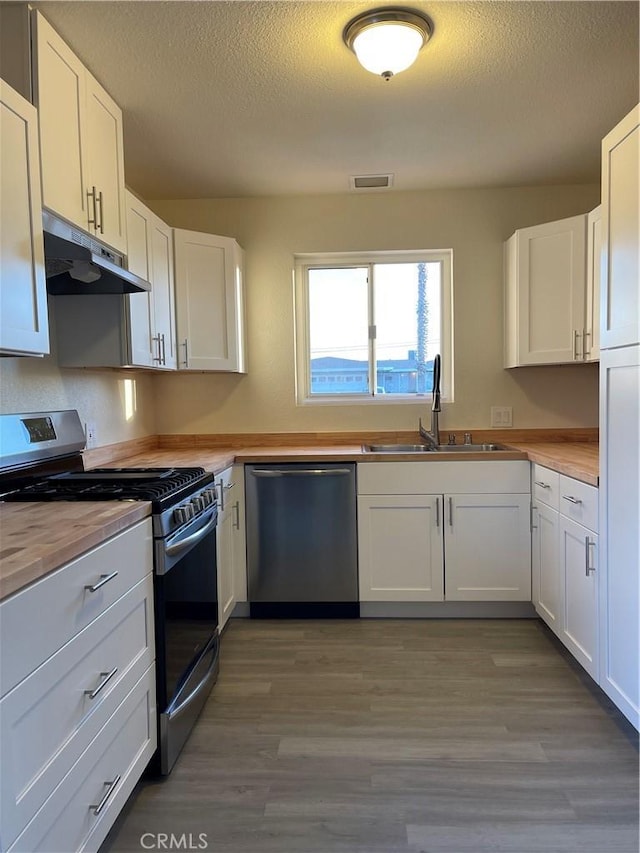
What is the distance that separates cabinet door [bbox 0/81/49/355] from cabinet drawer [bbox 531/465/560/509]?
6.94ft

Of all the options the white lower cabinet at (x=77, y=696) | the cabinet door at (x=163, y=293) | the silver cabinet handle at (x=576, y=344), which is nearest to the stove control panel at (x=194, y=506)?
the white lower cabinet at (x=77, y=696)

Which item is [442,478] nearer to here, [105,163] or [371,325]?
[371,325]

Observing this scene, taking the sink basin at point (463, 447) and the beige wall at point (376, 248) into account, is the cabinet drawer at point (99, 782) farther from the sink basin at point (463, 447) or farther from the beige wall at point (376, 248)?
the sink basin at point (463, 447)

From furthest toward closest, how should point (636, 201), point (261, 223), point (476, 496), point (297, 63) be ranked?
point (261, 223)
point (476, 496)
point (297, 63)
point (636, 201)

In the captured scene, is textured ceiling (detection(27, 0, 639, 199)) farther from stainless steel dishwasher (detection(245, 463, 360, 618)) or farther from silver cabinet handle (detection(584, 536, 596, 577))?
silver cabinet handle (detection(584, 536, 596, 577))

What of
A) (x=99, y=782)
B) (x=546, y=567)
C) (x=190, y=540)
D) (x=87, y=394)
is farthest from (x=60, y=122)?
(x=546, y=567)

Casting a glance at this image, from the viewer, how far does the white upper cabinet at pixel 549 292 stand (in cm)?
280

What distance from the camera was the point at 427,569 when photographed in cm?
277

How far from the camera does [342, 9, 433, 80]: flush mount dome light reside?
169cm

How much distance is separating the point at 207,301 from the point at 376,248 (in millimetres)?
1125

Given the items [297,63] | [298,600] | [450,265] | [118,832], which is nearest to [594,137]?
[450,265]

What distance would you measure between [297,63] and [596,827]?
263 centimetres

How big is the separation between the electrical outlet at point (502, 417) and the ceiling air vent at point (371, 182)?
1520 millimetres

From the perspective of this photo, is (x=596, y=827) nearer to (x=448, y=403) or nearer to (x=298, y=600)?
(x=298, y=600)
